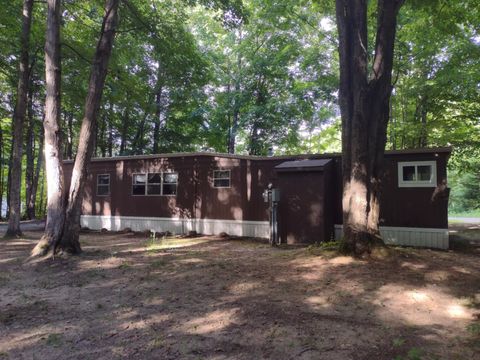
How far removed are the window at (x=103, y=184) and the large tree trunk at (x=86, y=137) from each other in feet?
24.9

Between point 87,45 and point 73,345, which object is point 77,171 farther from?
point 87,45

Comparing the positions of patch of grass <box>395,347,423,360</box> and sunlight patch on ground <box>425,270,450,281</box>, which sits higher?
sunlight patch on ground <box>425,270,450,281</box>

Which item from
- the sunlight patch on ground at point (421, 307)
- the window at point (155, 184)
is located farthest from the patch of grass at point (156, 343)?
the window at point (155, 184)

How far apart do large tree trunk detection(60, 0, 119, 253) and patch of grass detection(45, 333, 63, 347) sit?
14.4ft

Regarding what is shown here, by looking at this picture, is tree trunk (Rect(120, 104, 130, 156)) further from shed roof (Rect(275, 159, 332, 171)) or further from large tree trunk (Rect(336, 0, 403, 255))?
large tree trunk (Rect(336, 0, 403, 255))

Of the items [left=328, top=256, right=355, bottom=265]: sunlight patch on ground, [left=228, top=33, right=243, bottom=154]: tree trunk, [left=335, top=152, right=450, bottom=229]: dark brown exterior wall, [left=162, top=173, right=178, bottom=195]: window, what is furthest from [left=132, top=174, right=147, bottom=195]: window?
[left=328, top=256, right=355, bottom=265]: sunlight patch on ground

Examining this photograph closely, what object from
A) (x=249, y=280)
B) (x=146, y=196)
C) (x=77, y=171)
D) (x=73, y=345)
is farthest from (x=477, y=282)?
(x=146, y=196)

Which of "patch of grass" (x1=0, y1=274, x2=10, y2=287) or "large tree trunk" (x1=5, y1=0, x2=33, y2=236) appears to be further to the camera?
"large tree trunk" (x1=5, y1=0, x2=33, y2=236)

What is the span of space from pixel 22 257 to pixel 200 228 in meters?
6.41

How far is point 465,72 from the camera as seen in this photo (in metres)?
13.4

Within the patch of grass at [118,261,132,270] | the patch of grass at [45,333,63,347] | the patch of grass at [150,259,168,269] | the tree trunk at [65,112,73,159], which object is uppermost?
the tree trunk at [65,112,73,159]

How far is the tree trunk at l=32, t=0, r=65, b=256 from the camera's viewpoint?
792cm

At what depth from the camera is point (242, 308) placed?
15.1 ft

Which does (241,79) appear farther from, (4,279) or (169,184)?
(4,279)
